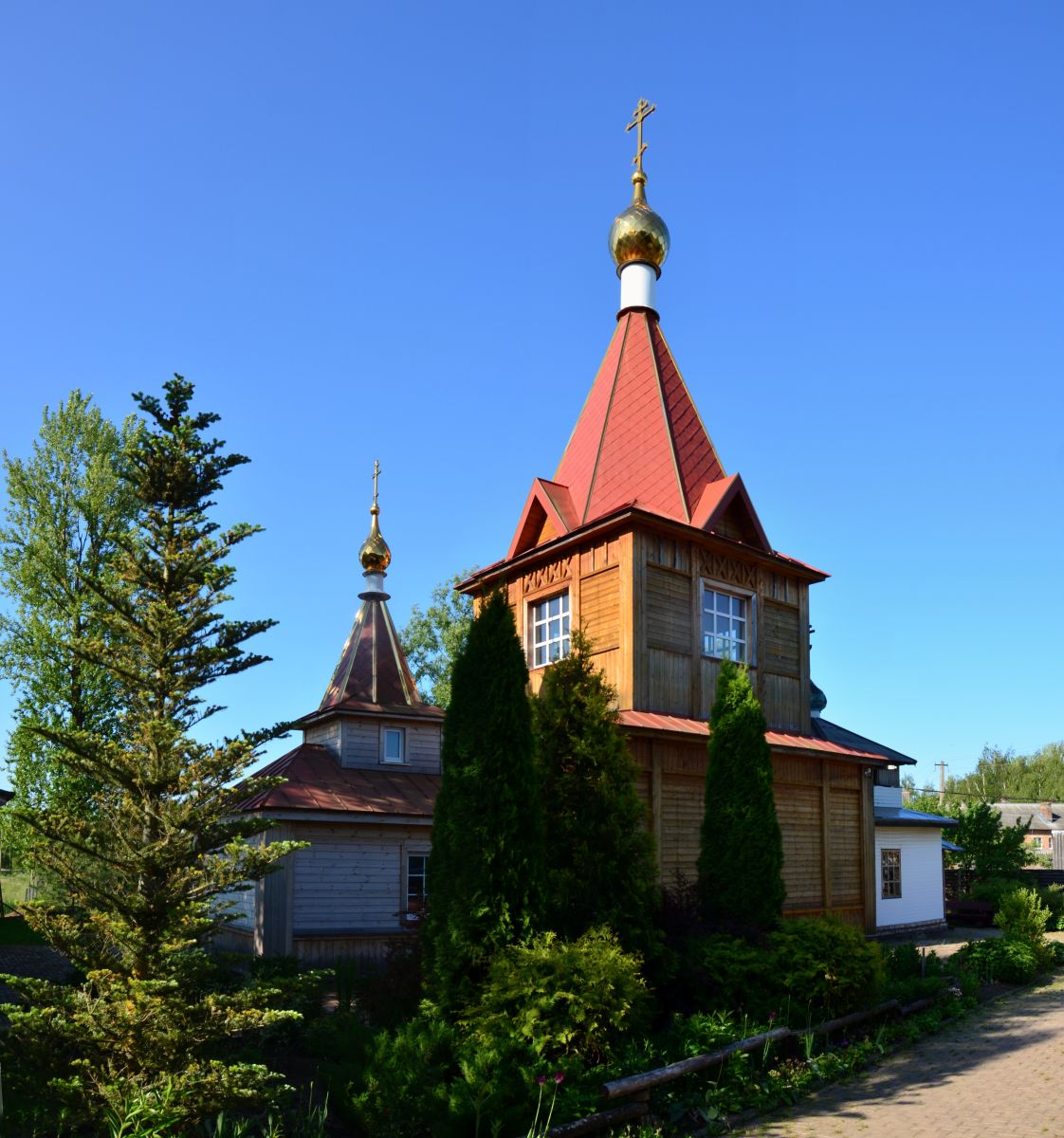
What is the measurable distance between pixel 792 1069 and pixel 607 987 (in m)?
2.60

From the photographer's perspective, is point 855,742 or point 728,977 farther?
point 855,742

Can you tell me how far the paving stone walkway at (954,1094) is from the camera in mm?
8297

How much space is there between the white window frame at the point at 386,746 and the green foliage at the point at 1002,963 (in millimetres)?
11419

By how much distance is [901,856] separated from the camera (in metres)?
24.1

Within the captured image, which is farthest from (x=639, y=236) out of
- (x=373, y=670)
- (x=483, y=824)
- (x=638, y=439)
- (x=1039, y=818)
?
(x=1039, y=818)

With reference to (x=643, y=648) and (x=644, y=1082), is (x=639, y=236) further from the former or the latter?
(x=644, y=1082)

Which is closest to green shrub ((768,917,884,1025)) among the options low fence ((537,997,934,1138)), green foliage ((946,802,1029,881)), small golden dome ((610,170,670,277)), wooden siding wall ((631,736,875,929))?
low fence ((537,997,934,1138))

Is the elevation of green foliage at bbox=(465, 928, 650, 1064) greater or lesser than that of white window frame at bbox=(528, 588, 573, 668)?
lesser

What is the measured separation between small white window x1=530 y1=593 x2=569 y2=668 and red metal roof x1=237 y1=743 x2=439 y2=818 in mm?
3456

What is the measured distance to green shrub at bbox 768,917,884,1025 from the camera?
11.2 m

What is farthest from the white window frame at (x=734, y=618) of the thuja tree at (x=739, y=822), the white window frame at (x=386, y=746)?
the white window frame at (x=386, y=746)

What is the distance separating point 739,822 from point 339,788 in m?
8.53

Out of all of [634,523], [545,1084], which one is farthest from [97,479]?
[545,1084]

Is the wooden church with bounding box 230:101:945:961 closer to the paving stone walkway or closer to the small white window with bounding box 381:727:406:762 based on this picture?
the small white window with bounding box 381:727:406:762
